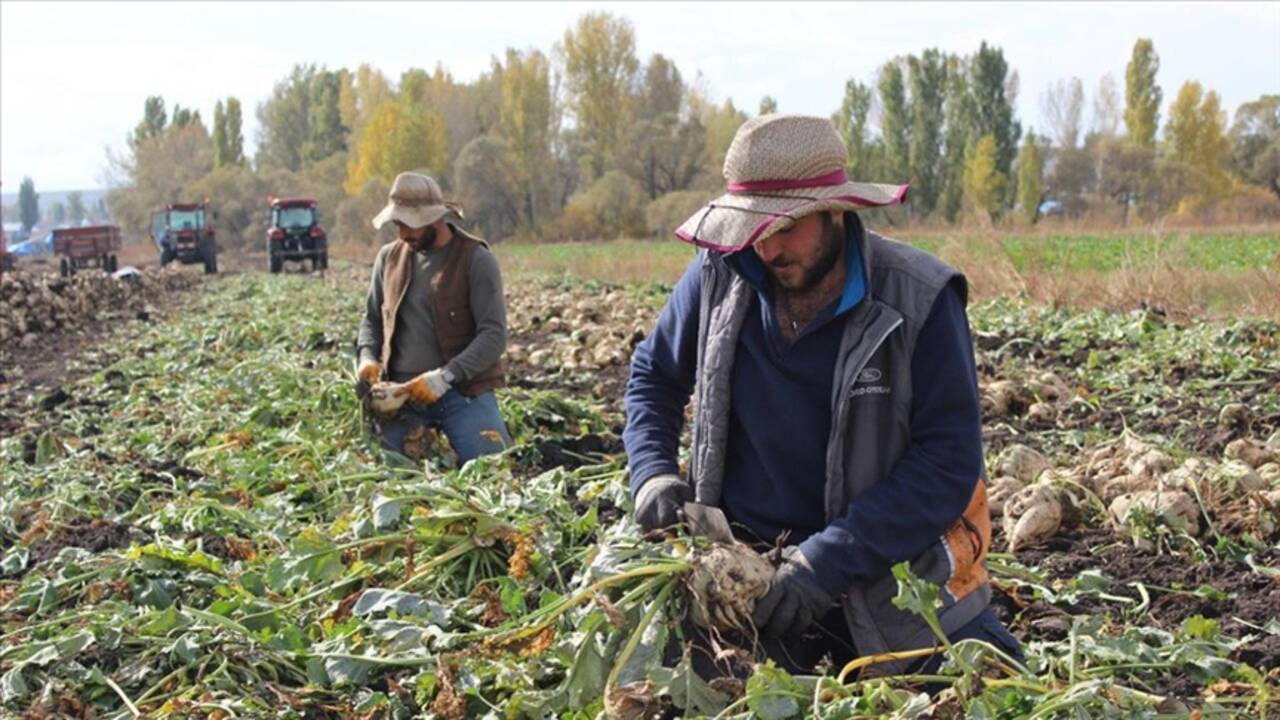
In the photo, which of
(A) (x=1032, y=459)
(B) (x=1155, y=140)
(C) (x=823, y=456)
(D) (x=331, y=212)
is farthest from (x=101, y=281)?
(B) (x=1155, y=140)

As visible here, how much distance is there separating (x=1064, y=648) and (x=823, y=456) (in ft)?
2.99

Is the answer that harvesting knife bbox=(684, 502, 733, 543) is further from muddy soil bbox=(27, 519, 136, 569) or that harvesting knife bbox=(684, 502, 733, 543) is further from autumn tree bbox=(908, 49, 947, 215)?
autumn tree bbox=(908, 49, 947, 215)

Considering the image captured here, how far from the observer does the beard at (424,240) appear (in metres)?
5.88

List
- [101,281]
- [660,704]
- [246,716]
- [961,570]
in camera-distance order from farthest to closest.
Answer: [101,281] → [246,716] → [961,570] → [660,704]

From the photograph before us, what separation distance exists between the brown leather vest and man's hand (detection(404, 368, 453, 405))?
0.20m

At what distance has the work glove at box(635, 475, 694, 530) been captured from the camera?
315 cm

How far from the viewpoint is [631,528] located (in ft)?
11.2

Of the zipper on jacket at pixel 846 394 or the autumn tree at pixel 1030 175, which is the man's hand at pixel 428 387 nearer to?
the zipper on jacket at pixel 846 394

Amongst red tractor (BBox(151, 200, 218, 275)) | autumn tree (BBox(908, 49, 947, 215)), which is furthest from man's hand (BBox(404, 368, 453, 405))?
autumn tree (BBox(908, 49, 947, 215))

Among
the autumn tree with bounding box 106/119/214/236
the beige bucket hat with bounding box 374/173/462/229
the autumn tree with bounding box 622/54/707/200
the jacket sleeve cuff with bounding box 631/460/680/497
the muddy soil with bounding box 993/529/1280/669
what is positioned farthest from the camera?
the autumn tree with bounding box 106/119/214/236

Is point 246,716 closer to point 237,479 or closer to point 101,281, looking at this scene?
point 237,479

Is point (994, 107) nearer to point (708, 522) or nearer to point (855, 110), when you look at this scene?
point (855, 110)

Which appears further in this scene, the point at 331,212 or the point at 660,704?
the point at 331,212

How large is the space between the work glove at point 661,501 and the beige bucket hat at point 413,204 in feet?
9.36
